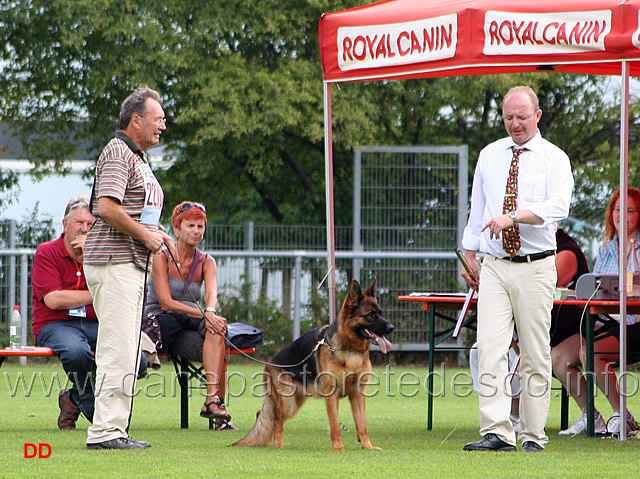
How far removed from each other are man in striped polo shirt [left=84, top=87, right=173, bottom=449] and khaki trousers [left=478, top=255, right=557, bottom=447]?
197 centimetres

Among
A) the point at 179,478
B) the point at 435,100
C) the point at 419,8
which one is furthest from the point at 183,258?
the point at 435,100

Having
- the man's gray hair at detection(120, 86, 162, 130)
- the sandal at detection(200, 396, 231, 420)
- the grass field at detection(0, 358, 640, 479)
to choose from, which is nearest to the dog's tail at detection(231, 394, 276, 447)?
the grass field at detection(0, 358, 640, 479)

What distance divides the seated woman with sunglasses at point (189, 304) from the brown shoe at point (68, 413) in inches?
29.5

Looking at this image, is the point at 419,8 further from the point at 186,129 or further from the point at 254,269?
the point at 186,129

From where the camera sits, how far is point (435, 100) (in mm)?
16750

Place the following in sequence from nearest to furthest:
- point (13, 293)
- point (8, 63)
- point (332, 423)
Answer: point (332, 423) < point (13, 293) < point (8, 63)

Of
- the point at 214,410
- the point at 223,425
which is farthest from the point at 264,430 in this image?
the point at 223,425

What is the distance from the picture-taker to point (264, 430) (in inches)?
241

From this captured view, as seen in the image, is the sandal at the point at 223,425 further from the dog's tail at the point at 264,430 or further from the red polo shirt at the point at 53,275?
the red polo shirt at the point at 53,275

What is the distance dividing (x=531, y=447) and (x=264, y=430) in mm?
1641

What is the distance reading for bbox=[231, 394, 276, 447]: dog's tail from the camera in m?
6.10

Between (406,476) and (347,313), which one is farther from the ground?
(347,313)

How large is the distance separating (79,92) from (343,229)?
5.07 meters

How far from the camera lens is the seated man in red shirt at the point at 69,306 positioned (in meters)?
6.77
